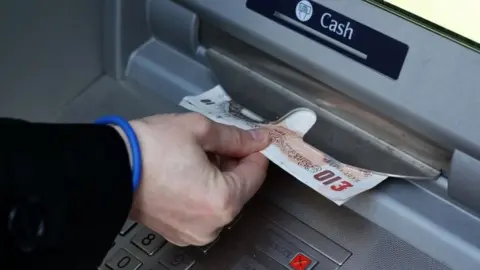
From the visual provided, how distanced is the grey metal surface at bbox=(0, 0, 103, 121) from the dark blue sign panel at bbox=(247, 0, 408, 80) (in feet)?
1.02

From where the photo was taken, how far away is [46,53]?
1.17 m

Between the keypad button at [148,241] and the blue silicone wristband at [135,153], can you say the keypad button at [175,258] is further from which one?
the blue silicone wristband at [135,153]

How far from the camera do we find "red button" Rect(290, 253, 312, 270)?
102cm

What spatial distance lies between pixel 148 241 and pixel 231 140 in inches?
7.3

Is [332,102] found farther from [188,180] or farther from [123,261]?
[123,261]

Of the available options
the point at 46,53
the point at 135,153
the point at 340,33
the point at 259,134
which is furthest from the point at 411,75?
the point at 46,53

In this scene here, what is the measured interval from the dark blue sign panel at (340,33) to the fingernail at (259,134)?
0.51ft

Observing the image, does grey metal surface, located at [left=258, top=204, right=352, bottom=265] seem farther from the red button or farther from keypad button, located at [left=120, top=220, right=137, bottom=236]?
keypad button, located at [left=120, top=220, right=137, bottom=236]

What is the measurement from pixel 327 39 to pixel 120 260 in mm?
412

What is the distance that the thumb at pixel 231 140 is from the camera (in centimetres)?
103

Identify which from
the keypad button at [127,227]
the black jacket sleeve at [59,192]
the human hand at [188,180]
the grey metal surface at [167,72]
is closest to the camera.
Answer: the black jacket sleeve at [59,192]

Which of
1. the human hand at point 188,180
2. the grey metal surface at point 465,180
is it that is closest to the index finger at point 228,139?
the human hand at point 188,180

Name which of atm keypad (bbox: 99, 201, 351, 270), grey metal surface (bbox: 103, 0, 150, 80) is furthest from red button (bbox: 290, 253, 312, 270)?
grey metal surface (bbox: 103, 0, 150, 80)

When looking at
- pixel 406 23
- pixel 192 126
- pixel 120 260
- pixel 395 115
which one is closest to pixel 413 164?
pixel 395 115
